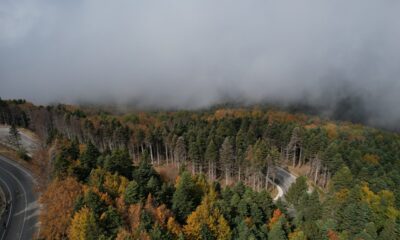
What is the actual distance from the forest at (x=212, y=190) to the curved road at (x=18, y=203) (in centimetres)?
343

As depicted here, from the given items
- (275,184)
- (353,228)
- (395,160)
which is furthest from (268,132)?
(353,228)

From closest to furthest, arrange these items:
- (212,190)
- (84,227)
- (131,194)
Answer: (84,227) → (131,194) → (212,190)

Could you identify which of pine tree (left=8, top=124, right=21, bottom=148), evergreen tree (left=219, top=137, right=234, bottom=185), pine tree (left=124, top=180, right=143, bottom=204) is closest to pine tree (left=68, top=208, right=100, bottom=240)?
pine tree (left=124, top=180, right=143, bottom=204)

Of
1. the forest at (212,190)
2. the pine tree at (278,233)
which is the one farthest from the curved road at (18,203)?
the pine tree at (278,233)

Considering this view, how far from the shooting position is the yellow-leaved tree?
43969 mm

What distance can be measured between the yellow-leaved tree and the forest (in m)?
0.16

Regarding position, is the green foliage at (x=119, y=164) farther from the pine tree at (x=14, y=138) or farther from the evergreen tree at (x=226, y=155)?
the pine tree at (x=14, y=138)

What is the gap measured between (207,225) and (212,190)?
13.3m

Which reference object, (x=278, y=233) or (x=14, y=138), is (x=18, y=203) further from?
(x=278, y=233)

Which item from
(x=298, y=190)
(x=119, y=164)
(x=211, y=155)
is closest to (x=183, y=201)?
(x=119, y=164)

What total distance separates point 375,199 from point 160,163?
63724mm

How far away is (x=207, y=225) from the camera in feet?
149

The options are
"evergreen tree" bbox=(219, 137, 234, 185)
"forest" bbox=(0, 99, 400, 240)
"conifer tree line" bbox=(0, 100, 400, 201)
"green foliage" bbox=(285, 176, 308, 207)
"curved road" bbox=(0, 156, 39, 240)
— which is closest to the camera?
"forest" bbox=(0, 99, 400, 240)

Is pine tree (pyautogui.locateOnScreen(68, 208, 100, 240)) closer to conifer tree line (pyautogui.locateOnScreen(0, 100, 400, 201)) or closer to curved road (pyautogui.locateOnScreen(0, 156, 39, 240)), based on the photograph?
curved road (pyautogui.locateOnScreen(0, 156, 39, 240))
